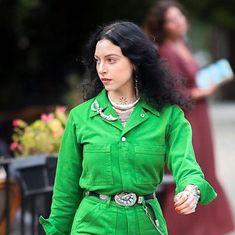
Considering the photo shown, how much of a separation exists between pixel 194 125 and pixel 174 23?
77cm

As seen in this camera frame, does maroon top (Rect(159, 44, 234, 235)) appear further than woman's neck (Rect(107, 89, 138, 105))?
Yes

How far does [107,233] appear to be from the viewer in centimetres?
342

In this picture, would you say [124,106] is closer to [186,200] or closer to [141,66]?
[141,66]

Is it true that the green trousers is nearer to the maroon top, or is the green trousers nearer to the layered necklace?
the layered necklace

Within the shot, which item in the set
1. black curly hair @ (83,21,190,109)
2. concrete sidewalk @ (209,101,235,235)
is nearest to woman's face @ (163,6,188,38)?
concrete sidewalk @ (209,101,235,235)

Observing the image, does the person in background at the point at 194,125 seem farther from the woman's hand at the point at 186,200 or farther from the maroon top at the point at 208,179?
the woman's hand at the point at 186,200

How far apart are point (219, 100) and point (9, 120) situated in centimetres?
2325

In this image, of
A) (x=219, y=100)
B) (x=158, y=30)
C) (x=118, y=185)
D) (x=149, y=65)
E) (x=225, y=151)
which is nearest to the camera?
(x=118, y=185)

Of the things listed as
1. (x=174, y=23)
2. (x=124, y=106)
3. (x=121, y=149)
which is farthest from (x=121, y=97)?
(x=174, y=23)

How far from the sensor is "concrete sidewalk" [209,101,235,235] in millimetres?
10297

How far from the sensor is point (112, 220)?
3.41m

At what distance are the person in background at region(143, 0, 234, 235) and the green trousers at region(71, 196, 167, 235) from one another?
298 centimetres

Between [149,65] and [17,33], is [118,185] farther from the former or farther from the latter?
[17,33]

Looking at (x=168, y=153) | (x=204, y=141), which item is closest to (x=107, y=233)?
(x=168, y=153)
